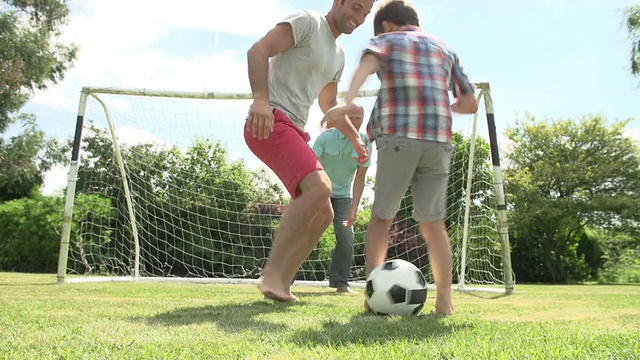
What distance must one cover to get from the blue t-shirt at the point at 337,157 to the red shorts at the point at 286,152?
1.89 metres

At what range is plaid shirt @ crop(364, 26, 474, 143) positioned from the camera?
115 inches

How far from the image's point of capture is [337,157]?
5086 mm

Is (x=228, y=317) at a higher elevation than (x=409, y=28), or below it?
below

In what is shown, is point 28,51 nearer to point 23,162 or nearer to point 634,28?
point 23,162

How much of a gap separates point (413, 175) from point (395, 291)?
25.5 inches

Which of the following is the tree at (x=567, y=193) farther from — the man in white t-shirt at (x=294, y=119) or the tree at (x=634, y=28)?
the man in white t-shirt at (x=294, y=119)

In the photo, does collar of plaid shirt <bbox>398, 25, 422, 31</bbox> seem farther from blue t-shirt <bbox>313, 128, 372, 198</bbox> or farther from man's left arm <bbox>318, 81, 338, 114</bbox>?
blue t-shirt <bbox>313, 128, 372, 198</bbox>

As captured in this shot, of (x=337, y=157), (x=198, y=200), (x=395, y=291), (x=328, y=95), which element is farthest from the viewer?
(x=198, y=200)

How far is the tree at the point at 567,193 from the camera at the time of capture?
1869cm

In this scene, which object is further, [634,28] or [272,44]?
[634,28]

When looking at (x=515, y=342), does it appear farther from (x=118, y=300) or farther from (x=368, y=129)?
(x=118, y=300)

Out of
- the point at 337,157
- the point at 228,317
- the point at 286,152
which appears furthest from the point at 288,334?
the point at 337,157

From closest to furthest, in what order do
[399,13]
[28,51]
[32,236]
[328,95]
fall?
1. [399,13]
2. [328,95]
3. [32,236]
4. [28,51]

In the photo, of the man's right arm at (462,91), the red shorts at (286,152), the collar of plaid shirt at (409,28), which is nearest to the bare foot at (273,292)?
the red shorts at (286,152)
